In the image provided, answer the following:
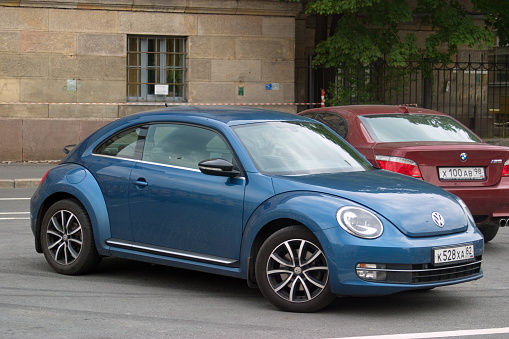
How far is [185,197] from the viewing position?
24.2 feet

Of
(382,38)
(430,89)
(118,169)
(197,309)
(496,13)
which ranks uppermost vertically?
(496,13)

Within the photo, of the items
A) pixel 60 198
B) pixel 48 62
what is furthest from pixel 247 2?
pixel 60 198

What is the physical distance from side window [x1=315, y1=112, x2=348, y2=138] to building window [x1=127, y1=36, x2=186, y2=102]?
11213mm

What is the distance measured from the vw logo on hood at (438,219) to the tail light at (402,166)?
2.63 meters

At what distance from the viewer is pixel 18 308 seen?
6.84m

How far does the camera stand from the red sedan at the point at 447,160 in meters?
9.54

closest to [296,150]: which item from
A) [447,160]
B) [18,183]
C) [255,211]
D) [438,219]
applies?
[255,211]

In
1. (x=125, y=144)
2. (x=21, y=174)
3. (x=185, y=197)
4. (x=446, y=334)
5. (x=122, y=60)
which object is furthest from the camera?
(x=122, y=60)

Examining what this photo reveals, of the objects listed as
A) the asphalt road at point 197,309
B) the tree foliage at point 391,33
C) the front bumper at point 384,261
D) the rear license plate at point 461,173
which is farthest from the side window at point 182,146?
the tree foliage at point 391,33

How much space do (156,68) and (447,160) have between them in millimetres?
13529

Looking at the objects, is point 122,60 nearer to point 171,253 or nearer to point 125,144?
point 125,144

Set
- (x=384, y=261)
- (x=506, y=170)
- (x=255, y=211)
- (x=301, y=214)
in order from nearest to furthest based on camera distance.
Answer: (x=384, y=261) < (x=301, y=214) < (x=255, y=211) < (x=506, y=170)

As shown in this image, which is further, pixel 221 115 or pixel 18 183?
pixel 18 183

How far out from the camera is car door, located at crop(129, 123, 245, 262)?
716 cm
